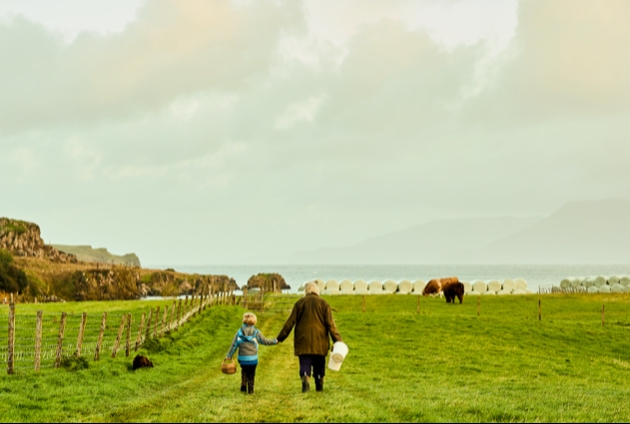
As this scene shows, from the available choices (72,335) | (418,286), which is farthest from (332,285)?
(72,335)

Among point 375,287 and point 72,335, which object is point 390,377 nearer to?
point 72,335

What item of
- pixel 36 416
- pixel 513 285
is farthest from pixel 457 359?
pixel 513 285

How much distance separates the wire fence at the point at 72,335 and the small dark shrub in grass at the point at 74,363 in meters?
0.19

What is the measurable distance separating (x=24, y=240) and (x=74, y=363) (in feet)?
378

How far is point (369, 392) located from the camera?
16.6m

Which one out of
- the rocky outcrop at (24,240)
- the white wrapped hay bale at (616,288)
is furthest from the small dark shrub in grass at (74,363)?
the rocky outcrop at (24,240)

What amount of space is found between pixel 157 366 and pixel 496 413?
16.1 m

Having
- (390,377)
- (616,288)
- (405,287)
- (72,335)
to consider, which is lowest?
(390,377)

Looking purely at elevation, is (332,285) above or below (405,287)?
below

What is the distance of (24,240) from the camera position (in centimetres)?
12550

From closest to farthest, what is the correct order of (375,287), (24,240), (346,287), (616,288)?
(346,287) < (375,287) < (616,288) < (24,240)

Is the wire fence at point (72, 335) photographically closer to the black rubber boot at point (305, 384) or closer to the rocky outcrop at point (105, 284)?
the black rubber boot at point (305, 384)

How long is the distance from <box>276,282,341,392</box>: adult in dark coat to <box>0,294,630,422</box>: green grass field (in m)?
0.68

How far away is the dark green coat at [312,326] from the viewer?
1464cm
